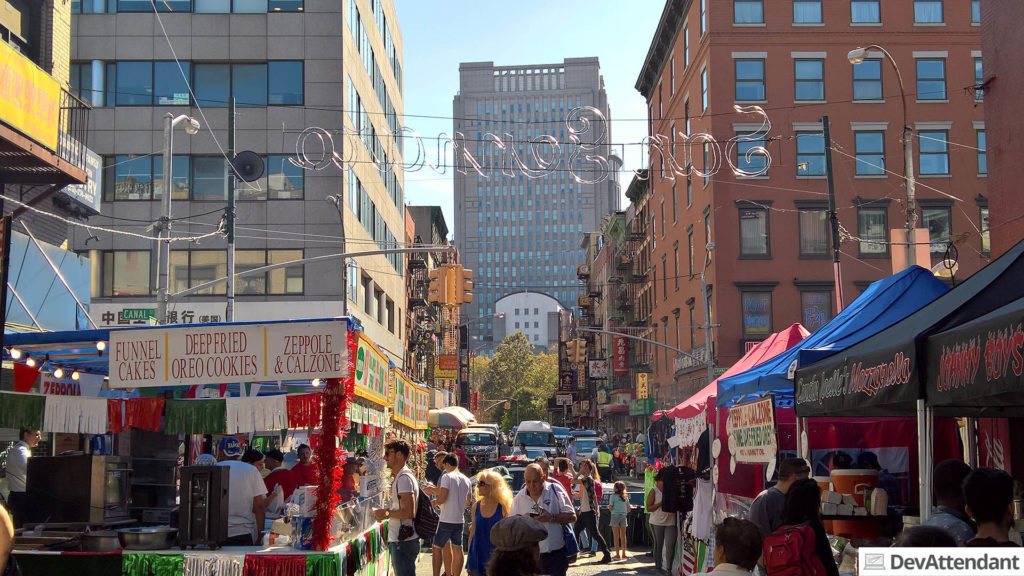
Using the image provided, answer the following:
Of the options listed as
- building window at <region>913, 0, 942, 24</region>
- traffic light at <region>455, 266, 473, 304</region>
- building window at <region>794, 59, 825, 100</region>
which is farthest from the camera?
building window at <region>913, 0, 942, 24</region>

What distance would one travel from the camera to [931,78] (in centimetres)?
4381

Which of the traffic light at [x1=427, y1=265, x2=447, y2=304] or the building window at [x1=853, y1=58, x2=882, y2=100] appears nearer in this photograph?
the traffic light at [x1=427, y1=265, x2=447, y2=304]

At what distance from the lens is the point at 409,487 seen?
37.3 feet

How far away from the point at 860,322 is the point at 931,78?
37188 mm

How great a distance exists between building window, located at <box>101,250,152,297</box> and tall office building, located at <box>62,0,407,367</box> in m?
0.04

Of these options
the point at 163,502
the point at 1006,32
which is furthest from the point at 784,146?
the point at 163,502

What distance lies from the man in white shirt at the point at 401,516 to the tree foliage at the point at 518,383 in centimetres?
10728

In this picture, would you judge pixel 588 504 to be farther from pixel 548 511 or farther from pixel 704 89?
pixel 704 89

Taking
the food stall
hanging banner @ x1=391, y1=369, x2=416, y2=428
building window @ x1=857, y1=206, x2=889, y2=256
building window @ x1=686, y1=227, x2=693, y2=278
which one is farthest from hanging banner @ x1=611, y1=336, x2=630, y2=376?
the food stall

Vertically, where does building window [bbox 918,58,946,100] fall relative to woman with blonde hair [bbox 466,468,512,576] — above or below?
above

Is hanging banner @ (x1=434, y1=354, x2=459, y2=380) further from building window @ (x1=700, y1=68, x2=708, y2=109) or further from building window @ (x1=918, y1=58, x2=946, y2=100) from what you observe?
building window @ (x1=918, y1=58, x2=946, y2=100)

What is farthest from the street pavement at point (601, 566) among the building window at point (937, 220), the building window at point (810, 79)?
the building window at point (810, 79)

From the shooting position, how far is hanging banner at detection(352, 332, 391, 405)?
10695 millimetres

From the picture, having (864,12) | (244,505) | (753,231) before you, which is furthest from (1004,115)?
(864,12)
